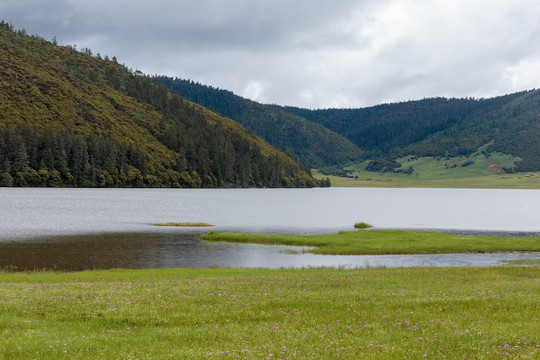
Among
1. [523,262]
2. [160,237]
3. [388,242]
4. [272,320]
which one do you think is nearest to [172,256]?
[160,237]

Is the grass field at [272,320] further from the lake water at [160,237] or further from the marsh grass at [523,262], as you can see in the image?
the marsh grass at [523,262]

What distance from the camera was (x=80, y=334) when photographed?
1822 cm

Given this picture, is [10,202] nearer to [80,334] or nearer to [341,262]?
[341,262]

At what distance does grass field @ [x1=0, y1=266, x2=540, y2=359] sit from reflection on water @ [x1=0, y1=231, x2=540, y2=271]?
2268 centimetres

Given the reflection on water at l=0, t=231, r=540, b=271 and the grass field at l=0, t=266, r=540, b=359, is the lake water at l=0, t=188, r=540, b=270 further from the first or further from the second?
the grass field at l=0, t=266, r=540, b=359

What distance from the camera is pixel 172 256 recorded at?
58906 millimetres

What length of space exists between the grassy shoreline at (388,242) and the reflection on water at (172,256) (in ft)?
11.8

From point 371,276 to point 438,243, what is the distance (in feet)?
135

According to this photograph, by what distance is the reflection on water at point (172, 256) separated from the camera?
5300 cm

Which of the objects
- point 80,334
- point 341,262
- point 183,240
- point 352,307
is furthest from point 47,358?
point 183,240

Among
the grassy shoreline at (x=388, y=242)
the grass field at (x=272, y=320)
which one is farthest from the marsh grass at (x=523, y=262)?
the grass field at (x=272, y=320)

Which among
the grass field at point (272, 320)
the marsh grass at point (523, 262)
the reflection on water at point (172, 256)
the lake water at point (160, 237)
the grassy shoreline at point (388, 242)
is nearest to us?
the grass field at point (272, 320)

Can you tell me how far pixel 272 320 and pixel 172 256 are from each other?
132ft

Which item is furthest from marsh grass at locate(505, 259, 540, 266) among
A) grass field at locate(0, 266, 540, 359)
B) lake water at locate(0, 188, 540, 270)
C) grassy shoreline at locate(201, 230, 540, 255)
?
grass field at locate(0, 266, 540, 359)
